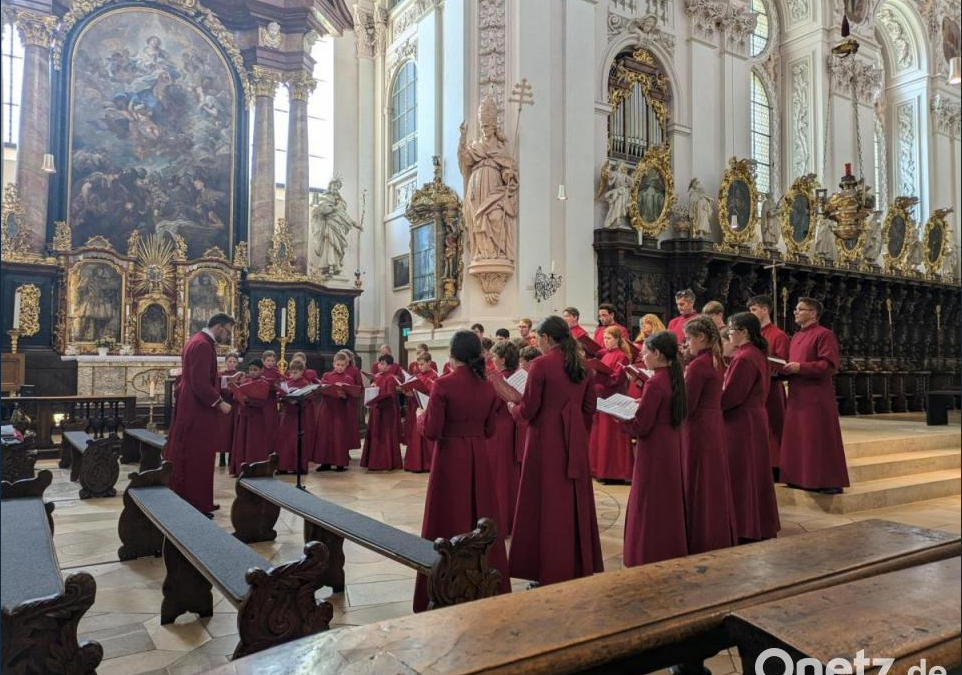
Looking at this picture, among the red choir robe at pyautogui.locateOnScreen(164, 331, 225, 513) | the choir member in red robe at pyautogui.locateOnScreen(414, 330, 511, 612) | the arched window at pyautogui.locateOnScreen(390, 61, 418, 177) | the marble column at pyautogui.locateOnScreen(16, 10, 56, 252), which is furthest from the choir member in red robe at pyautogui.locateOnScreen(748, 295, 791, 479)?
the marble column at pyautogui.locateOnScreen(16, 10, 56, 252)

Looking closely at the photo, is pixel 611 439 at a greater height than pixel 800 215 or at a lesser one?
lesser

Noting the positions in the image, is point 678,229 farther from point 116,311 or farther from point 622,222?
point 116,311

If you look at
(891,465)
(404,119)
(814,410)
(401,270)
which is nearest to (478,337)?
(814,410)

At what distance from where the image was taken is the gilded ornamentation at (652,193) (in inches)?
589

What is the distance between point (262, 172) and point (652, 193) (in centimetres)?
950

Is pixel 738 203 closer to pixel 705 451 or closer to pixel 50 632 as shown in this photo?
pixel 705 451

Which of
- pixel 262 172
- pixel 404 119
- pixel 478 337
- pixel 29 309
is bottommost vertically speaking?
pixel 478 337

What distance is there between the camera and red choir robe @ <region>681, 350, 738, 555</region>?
14.6 ft

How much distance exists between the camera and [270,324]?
54.3 ft

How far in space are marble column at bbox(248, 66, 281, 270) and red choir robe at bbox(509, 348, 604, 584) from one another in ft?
A: 46.2

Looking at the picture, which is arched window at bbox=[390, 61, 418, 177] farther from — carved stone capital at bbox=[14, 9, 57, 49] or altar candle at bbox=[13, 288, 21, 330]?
altar candle at bbox=[13, 288, 21, 330]

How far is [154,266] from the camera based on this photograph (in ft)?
51.0

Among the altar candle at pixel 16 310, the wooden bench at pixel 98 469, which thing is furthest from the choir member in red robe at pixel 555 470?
the altar candle at pixel 16 310

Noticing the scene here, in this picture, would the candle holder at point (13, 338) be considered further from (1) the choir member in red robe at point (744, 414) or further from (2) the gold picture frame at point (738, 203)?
(2) the gold picture frame at point (738, 203)
